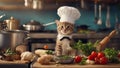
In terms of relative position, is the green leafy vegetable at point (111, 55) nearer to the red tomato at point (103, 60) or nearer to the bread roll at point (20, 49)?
the red tomato at point (103, 60)

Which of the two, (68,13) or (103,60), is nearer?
(103,60)

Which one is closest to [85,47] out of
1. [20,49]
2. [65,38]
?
[65,38]

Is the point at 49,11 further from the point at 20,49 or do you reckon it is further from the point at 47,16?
the point at 20,49

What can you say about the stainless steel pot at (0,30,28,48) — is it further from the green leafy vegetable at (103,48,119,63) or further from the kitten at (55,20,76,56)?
the green leafy vegetable at (103,48,119,63)

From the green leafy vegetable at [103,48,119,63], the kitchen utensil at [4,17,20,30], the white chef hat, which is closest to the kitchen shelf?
the kitchen utensil at [4,17,20,30]

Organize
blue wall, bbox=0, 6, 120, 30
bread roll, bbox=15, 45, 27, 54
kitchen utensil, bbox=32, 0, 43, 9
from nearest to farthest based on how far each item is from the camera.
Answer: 1. bread roll, bbox=15, 45, 27, 54
2. kitchen utensil, bbox=32, 0, 43, 9
3. blue wall, bbox=0, 6, 120, 30

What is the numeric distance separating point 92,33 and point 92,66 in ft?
6.59

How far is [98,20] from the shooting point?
13.6 ft

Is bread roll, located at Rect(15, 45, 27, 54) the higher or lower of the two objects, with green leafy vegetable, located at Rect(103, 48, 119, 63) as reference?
higher

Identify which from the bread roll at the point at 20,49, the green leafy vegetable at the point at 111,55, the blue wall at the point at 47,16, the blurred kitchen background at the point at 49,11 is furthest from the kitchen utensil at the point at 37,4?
the green leafy vegetable at the point at 111,55

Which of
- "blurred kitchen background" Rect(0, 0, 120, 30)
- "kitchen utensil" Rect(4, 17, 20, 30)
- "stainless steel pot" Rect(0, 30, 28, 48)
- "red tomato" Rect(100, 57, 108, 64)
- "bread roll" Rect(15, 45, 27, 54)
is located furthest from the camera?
"blurred kitchen background" Rect(0, 0, 120, 30)

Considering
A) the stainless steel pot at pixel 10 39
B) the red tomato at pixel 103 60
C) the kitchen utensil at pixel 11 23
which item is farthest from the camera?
the kitchen utensil at pixel 11 23

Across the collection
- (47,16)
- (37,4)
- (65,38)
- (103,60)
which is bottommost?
(103,60)

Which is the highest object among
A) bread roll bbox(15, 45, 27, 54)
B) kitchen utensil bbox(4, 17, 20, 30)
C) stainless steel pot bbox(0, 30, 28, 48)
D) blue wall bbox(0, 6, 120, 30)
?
blue wall bbox(0, 6, 120, 30)
